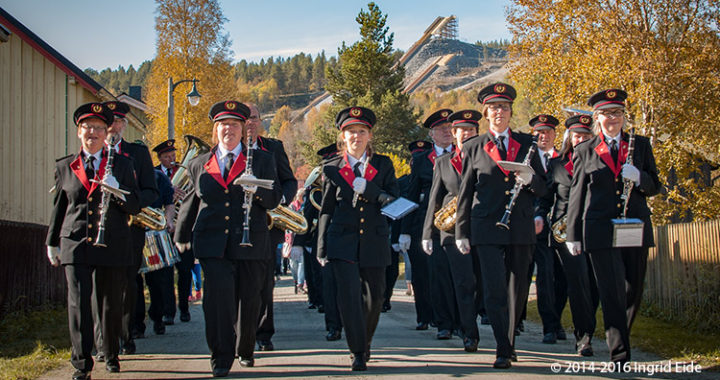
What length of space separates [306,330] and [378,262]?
3.64 meters

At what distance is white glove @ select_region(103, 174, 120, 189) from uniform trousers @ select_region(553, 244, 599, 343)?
497cm

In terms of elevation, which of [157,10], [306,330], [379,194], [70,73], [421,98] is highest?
[421,98]

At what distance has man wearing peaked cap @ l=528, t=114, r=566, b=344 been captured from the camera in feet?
31.2

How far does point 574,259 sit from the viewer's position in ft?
28.7

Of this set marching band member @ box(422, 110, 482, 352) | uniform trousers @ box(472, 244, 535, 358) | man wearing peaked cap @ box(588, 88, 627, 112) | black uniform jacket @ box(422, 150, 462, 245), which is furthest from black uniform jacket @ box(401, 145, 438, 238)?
man wearing peaked cap @ box(588, 88, 627, 112)

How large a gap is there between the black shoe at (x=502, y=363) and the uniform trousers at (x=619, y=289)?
37.8 inches

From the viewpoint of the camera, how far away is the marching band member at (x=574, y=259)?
8.45 meters

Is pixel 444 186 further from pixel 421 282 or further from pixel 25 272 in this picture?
pixel 25 272

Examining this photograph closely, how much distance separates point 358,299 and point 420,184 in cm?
334

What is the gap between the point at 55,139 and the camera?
23406 millimetres

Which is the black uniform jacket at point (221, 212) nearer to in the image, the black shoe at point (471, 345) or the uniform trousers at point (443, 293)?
the black shoe at point (471, 345)

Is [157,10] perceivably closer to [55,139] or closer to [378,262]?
[55,139]

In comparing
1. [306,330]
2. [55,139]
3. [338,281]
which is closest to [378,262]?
[338,281]

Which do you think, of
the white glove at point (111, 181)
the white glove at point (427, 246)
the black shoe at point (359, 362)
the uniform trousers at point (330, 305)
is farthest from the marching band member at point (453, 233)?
the white glove at point (111, 181)
